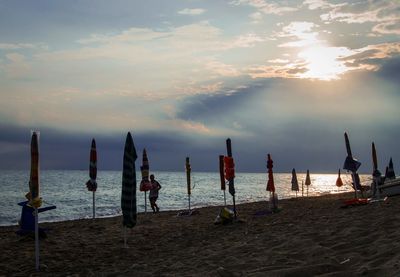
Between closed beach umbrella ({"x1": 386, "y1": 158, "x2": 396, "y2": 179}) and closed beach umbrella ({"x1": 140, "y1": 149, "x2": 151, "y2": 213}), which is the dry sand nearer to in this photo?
closed beach umbrella ({"x1": 140, "y1": 149, "x2": 151, "y2": 213})

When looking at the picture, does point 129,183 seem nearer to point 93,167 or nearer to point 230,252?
point 230,252

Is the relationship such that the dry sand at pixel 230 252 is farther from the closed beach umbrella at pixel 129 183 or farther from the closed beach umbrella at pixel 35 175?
the closed beach umbrella at pixel 35 175

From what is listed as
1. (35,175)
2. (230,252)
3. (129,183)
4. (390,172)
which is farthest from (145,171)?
(390,172)

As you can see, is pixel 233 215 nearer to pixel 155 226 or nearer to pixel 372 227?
pixel 155 226

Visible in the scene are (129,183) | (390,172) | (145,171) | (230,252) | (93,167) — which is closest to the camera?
(230,252)

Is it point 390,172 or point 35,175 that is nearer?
point 35,175

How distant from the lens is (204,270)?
7.02 meters

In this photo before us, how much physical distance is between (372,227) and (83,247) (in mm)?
7163

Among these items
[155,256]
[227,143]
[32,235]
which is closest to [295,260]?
[155,256]

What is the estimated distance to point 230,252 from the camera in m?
8.34

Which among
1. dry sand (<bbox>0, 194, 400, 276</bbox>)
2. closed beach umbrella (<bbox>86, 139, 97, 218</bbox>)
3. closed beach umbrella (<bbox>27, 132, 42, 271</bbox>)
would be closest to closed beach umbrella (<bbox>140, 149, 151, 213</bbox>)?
closed beach umbrella (<bbox>86, 139, 97, 218</bbox>)

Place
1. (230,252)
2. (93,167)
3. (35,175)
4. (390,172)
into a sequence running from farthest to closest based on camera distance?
(390,172)
(93,167)
(230,252)
(35,175)

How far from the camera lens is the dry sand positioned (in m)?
6.05

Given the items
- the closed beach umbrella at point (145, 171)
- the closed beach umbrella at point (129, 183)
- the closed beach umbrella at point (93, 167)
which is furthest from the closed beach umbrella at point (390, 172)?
the closed beach umbrella at point (129, 183)
